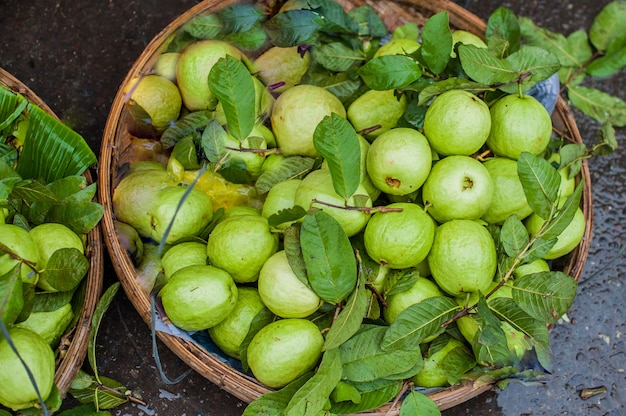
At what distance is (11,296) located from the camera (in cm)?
140

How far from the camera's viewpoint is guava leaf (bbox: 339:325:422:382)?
5.27 feet

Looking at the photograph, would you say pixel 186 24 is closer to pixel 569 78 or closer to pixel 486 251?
pixel 486 251

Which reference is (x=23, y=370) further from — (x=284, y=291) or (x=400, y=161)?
(x=400, y=161)

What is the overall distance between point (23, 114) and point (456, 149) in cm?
124

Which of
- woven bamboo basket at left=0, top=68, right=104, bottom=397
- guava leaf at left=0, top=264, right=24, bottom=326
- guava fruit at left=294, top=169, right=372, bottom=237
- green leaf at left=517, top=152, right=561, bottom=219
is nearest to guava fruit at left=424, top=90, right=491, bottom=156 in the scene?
green leaf at left=517, top=152, right=561, bottom=219

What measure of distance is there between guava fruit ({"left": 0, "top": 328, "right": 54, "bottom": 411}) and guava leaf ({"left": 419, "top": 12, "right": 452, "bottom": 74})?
1294 millimetres

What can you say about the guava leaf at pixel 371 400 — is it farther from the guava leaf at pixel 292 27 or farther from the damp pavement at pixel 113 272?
the guava leaf at pixel 292 27

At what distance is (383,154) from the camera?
1.67 meters

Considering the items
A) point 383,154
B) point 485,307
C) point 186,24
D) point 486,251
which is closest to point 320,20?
point 186,24

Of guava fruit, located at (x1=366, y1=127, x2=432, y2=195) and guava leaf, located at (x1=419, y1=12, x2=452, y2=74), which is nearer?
guava fruit, located at (x1=366, y1=127, x2=432, y2=195)

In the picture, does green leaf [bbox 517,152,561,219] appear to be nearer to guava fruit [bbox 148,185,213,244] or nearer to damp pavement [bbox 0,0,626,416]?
damp pavement [bbox 0,0,626,416]

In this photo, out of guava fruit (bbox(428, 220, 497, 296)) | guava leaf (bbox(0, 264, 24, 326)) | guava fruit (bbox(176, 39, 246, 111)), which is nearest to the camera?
guava leaf (bbox(0, 264, 24, 326))

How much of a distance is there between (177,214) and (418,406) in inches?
32.9

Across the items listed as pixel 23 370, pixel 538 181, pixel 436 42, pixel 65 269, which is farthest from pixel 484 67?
pixel 23 370
